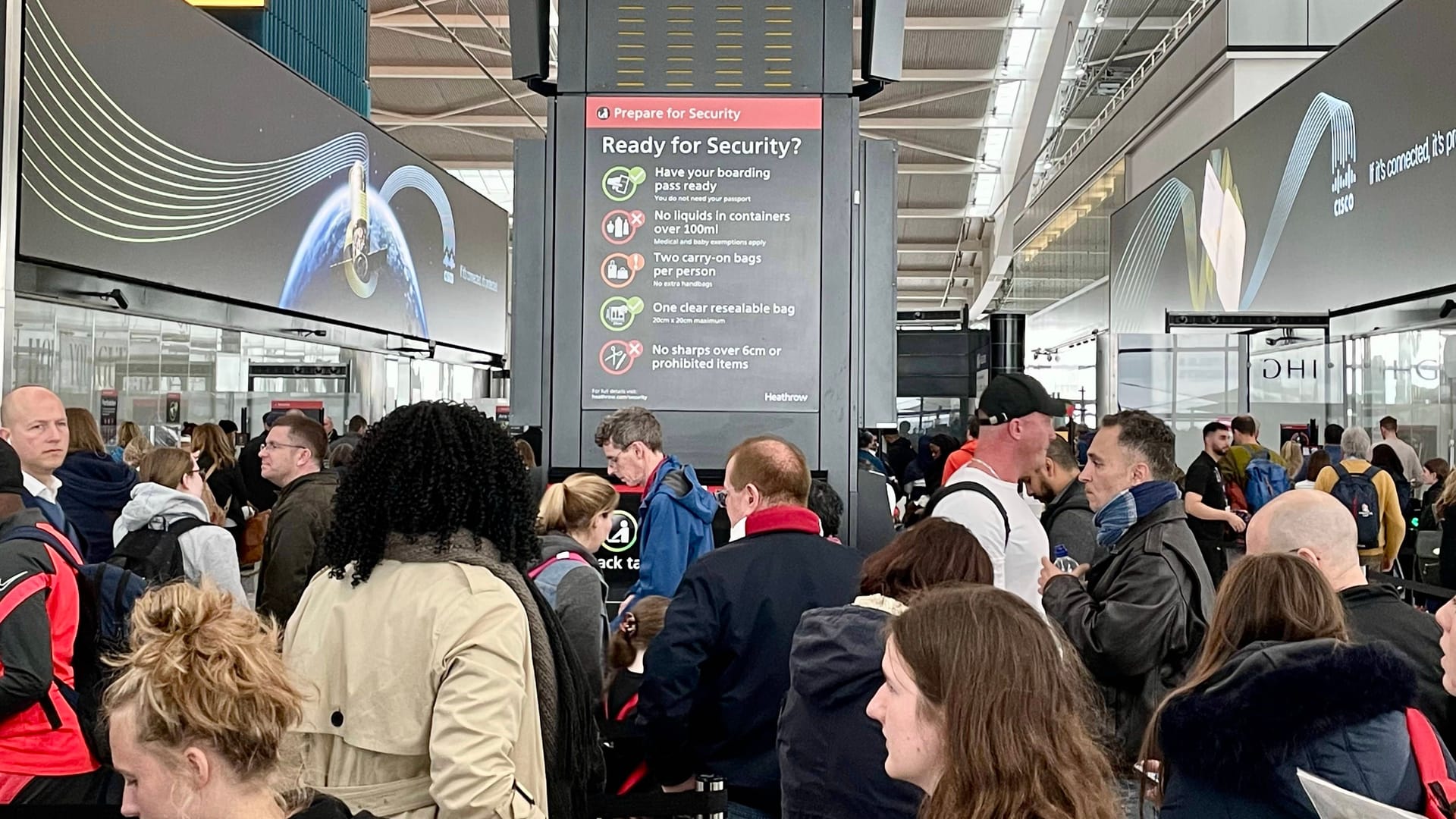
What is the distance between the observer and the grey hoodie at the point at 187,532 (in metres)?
5.13

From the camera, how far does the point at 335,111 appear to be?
13.7 m

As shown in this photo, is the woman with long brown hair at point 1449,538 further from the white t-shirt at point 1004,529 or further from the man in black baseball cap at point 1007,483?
the white t-shirt at point 1004,529

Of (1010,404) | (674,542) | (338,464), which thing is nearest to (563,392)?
(674,542)

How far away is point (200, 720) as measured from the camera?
200cm

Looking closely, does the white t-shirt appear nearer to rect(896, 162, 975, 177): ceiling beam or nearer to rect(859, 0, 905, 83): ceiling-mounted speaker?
rect(859, 0, 905, 83): ceiling-mounted speaker

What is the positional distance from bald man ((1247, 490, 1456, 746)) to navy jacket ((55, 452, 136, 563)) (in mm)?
4780

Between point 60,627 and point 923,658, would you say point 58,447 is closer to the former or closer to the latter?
point 60,627

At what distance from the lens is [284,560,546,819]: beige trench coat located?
255 centimetres

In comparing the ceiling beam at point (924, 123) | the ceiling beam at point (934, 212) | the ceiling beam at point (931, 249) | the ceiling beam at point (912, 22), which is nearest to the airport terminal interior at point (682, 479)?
the ceiling beam at point (912, 22)

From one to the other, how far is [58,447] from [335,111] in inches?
354

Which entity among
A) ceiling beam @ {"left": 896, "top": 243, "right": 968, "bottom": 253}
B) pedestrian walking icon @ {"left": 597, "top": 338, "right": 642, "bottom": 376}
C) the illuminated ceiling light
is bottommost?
pedestrian walking icon @ {"left": 597, "top": 338, "right": 642, "bottom": 376}

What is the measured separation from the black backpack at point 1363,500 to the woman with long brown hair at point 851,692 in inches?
281

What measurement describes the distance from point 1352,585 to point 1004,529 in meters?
0.96

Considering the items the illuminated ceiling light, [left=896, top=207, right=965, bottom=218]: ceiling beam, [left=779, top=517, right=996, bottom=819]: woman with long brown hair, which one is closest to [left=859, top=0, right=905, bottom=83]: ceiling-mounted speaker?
[left=779, top=517, right=996, bottom=819]: woman with long brown hair
